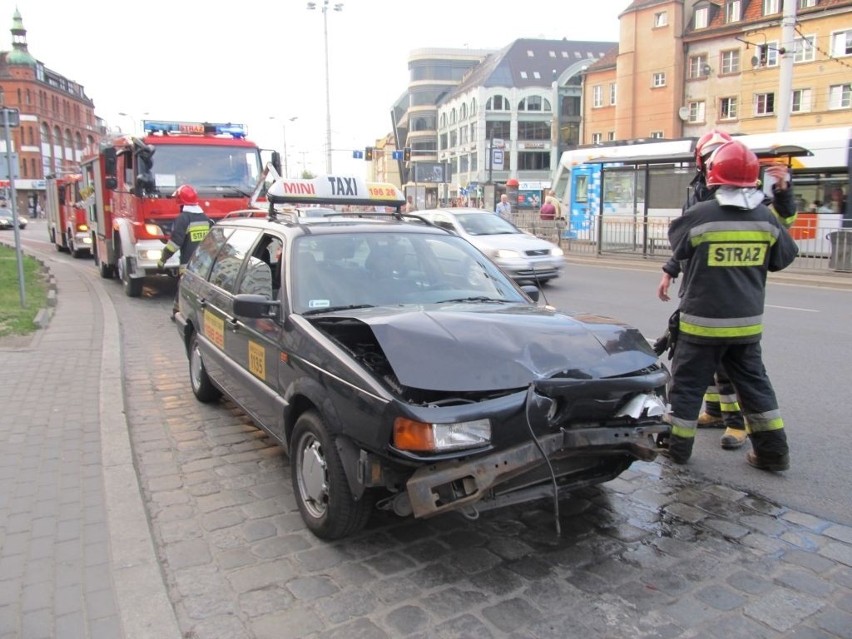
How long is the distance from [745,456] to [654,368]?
1816mm

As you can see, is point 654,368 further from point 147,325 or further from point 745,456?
point 147,325

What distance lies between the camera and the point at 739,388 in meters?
4.53

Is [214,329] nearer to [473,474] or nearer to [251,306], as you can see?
[251,306]

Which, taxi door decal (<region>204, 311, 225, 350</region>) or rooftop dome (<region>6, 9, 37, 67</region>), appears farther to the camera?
rooftop dome (<region>6, 9, 37, 67</region>)

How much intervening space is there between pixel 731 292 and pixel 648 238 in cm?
1587

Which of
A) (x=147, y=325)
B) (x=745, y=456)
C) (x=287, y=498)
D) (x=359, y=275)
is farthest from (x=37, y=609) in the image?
(x=147, y=325)

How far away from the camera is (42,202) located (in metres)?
86.8

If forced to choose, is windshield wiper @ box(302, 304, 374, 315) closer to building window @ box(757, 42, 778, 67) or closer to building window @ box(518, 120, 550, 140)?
building window @ box(757, 42, 778, 67)

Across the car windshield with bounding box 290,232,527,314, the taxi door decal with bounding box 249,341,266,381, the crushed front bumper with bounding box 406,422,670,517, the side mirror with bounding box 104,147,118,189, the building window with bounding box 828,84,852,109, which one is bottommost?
the crushed front bumper with bounding box 406,422,670,517

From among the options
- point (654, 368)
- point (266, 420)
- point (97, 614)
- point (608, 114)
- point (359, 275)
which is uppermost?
point (608, 114)

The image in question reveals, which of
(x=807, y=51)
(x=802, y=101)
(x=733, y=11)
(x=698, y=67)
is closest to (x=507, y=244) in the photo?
(x=802, y=101)

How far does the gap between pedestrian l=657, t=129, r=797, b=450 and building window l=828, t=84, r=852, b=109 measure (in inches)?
1628

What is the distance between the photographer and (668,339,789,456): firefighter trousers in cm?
443

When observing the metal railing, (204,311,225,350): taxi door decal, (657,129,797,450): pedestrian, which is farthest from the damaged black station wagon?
the metal railing
